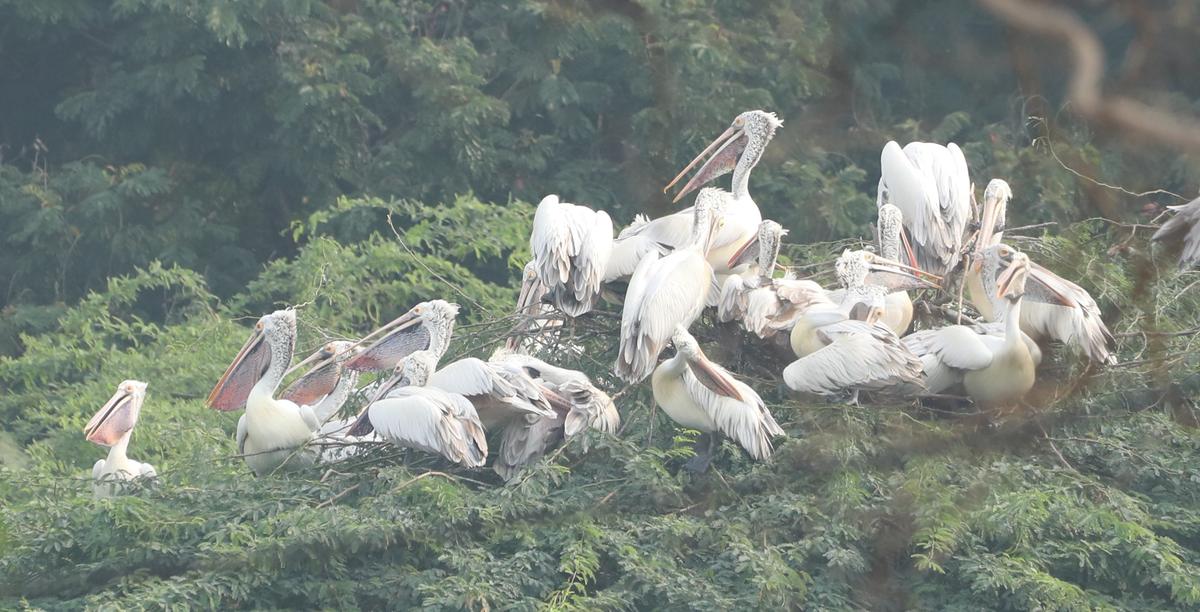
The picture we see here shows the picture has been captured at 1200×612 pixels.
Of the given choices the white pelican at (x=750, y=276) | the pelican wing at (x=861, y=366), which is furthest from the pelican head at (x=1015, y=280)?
the white pelican at (x=750, y=276)

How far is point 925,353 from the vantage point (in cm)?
543

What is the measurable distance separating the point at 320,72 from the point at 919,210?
528 centimetres

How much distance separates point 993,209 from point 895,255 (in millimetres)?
478

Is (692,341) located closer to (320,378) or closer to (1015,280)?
(1015,280)

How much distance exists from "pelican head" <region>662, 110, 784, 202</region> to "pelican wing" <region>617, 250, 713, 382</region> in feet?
3.49

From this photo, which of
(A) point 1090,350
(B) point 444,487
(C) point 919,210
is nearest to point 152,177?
(C) point 919,210

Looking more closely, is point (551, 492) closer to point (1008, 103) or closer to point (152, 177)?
point (1008, 103)

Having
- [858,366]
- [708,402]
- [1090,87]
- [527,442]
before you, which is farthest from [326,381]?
[1090,87]

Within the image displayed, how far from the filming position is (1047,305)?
5.61 m

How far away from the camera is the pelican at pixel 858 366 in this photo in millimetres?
5145

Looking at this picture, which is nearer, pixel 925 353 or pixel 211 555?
pixel 211 555

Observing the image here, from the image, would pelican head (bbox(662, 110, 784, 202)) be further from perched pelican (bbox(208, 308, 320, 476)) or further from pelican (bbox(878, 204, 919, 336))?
perched pelican (bbox(208, 308, 320, 476))

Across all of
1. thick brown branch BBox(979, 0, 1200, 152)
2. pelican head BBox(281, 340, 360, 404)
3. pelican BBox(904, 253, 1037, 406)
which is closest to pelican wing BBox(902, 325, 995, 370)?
pelican BBox(904, 253, 1037, 406)

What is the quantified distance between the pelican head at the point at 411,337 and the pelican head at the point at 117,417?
2.94 ft
